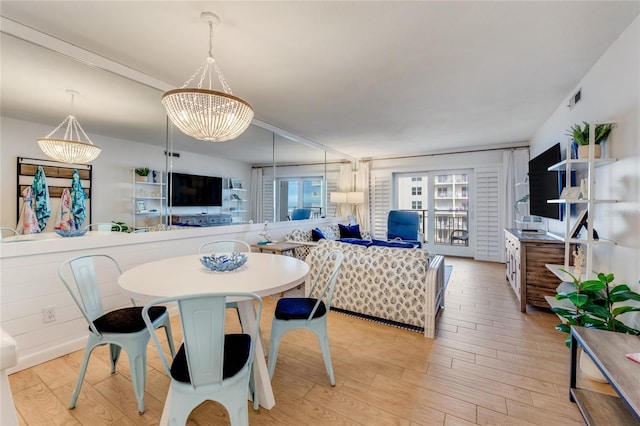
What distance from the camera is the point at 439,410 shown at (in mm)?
1603

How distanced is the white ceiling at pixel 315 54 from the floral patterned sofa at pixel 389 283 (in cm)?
171

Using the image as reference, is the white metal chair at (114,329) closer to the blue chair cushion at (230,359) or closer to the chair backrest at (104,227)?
the blue chair cushion at (230,359)

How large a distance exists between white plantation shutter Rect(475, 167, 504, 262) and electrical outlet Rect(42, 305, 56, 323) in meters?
6.39

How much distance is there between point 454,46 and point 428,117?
5.87ft

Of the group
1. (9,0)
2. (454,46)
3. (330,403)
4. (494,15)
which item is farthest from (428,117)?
(9,0)

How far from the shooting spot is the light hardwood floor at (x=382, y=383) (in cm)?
155

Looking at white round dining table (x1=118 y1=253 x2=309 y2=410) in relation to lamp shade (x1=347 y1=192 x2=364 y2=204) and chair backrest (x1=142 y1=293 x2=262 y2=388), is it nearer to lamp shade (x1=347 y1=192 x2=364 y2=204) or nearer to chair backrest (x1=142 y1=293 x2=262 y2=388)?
chair backrest (x1=142 y1=293 x2=262 y2=388)

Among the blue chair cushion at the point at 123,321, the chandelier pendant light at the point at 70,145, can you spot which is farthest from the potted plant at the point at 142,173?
the blue chair cushion at the point at 123,321

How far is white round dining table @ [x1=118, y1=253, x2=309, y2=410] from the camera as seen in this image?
4.56 ft

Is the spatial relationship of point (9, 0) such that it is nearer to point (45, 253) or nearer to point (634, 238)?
point (45, 253)

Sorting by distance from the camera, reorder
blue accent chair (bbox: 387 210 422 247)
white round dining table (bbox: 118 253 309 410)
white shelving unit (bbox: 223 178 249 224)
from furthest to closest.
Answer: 1. blue accent chair (bbox: 387 210 422 247)
2. white shelving unit (bbox: 223 178 249 224)
3. white round dining table (bbox: 118 253 309 410)

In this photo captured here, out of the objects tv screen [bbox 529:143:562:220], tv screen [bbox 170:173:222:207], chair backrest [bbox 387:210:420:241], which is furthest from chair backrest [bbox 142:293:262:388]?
chair backrest [bbox 387:210:420:241]

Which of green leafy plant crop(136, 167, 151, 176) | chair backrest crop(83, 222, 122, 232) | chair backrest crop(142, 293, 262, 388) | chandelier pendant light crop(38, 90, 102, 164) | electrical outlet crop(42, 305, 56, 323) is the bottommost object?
electrical outlet crop(42, 305, 56, 323)

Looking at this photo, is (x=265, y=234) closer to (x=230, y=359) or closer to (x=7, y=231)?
(x=7, y=231)
